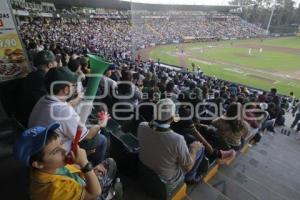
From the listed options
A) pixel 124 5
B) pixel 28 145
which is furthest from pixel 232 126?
pixel 124 5

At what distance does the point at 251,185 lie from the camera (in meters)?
3.41

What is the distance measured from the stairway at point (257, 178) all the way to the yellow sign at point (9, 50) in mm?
3981

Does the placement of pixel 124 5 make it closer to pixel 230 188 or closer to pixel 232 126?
pixel 232 126

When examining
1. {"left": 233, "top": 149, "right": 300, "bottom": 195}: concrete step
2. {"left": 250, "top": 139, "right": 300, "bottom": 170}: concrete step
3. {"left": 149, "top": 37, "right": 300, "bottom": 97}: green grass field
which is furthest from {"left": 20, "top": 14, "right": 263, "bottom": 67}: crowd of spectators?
{"left": 233, "top": 149, "right": 300, "bottom": 195}: concrete step

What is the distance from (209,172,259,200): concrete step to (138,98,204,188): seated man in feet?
2.66

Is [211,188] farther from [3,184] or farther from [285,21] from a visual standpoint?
[285,21]

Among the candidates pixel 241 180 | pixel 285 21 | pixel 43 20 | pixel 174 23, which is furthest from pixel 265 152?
pixel 285 21

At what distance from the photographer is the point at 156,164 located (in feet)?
8.27

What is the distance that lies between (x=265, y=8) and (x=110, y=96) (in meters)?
83.4

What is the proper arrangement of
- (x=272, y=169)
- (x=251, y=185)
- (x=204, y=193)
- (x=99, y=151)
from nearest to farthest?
(x=99, y=151) → (x=204, y=193) → (x=251, y=185) → (x=272, y=169)

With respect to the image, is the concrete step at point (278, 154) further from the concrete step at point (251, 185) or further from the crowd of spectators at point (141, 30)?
the crowd of spectators at point (141, 30)

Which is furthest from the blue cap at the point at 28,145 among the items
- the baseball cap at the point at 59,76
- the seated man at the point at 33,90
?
the seated man at the point at 33,90

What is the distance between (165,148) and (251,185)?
76.7 inches

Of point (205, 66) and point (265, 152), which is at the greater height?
point (265, 152)
